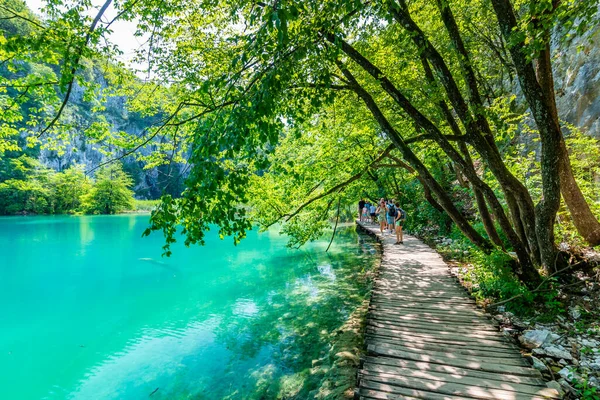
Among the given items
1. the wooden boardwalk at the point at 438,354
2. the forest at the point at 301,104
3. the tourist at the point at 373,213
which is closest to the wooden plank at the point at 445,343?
the wooden boardwalk at the point at 438,354

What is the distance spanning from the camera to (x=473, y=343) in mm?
4566

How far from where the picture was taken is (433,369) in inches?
155

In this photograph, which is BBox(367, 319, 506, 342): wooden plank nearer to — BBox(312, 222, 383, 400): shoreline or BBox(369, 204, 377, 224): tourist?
BBox(312, 222, 383, 400): shoreline

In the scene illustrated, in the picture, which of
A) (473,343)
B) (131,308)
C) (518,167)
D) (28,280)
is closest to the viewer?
(473,343)

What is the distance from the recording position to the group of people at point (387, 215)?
47.1ft

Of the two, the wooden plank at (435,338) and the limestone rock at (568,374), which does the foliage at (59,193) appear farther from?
the limestone rock at (568,374)

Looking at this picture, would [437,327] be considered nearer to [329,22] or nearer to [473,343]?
[473,343]

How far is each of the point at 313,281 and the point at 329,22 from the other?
10.5 metres

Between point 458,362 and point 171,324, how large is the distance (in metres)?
7.86

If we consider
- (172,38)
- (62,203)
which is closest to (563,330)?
(172,38)

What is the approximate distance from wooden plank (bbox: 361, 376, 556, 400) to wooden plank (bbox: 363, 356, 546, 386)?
19 cm

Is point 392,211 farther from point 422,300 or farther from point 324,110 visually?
point 422,300

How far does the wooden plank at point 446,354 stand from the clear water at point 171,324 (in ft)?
5.27

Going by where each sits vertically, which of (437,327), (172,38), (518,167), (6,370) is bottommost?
(6,370)
